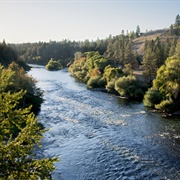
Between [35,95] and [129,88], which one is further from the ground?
[35,95]

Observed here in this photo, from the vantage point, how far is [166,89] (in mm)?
60750

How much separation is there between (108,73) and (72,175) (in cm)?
6401

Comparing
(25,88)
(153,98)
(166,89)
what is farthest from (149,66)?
(25,88)

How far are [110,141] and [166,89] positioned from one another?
27.8 metres

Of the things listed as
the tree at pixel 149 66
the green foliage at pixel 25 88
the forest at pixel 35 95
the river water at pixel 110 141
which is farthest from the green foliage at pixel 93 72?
the green foliage at pixel 25 88

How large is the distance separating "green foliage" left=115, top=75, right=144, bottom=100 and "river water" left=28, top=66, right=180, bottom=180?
7745 millimetres

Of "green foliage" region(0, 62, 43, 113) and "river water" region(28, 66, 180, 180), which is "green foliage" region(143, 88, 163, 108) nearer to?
"river water" region(28, 66, 180, 180)

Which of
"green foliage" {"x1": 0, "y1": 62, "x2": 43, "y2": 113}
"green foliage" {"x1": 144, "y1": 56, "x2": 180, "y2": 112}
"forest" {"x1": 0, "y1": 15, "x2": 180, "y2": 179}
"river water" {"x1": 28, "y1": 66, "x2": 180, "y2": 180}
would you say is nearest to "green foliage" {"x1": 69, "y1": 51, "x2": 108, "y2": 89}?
"forest" {"x1": 0, "y1": 15, "x2": 180, "y2": 179}

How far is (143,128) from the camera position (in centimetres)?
4575

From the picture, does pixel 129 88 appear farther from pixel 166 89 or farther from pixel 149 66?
pixel 149 66

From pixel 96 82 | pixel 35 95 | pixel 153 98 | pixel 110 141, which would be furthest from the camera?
pixel 96 82

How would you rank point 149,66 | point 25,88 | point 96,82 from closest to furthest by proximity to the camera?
1. point 25,88
2. point 149,66
3. point 96,82

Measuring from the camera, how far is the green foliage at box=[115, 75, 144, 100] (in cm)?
7262

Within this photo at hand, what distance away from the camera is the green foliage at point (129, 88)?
238 feet
